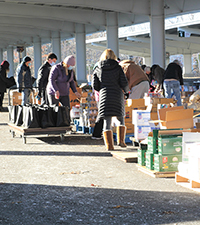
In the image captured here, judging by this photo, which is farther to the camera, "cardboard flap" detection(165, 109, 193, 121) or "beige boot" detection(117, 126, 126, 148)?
"beige boot" detection(117, 126, 126, 148)

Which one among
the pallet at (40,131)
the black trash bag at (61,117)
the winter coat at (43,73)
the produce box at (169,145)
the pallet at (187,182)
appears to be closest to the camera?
the pallet at (187,182)

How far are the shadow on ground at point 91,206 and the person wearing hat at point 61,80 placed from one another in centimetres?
485

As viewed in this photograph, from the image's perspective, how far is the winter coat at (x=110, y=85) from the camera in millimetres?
8188

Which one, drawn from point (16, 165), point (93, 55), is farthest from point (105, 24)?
point (93, 55)

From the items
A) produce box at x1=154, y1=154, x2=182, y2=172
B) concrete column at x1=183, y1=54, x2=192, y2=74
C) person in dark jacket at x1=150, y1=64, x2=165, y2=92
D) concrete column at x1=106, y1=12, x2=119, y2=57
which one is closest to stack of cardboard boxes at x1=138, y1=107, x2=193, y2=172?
produce box at x1=154, y1=154, x2=182, y2=172

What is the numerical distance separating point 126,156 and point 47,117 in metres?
2.69

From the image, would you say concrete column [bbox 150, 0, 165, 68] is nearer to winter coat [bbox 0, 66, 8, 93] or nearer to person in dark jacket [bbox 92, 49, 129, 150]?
winter coat [bbox 0, 66, 8, 93]

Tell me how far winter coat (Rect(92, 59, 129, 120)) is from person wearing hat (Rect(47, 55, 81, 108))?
200 centimetres

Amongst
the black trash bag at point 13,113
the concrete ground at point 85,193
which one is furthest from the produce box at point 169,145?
the black trash bag at point 13,113

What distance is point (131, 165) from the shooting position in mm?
6871

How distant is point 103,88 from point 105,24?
18.9 m

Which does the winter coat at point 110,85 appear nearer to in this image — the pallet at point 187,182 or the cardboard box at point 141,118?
the cardboard box at point 141,118

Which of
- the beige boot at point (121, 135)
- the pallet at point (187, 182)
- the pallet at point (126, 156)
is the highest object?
the beige boot at point (121, 135)

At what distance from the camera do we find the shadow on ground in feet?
13.9
